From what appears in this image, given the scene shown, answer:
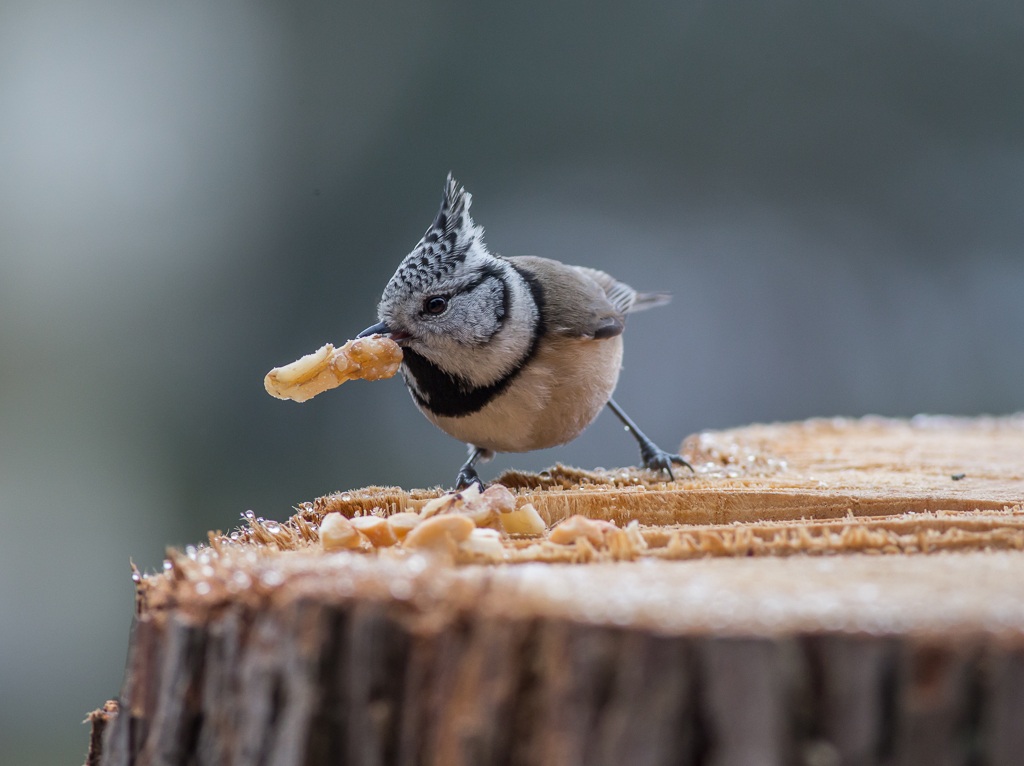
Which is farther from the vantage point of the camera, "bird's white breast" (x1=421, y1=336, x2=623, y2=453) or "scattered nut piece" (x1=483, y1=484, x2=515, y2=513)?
"bird's white breast" (x1=421, y1=336, x2=623, y2=453)

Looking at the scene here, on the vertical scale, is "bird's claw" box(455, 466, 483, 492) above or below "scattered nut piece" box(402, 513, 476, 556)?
above

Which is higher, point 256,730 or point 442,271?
point 442,271

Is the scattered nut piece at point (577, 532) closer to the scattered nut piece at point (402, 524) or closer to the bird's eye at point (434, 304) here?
the scattered nut piece at point (402, 524)

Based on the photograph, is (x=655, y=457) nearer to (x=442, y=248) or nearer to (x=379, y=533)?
(x=442, y=248)

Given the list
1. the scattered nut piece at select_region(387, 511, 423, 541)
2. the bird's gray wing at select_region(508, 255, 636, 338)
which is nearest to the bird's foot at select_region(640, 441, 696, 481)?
the bird's gray wing at select_region(508, 255, 636, 338)

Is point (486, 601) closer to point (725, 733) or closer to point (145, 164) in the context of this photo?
point (725, 733)

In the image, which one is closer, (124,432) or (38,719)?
(38,719)

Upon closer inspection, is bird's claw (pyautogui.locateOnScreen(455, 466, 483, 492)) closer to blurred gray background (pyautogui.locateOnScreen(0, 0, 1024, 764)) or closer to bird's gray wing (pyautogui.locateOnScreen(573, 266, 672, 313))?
bird's gray wing (pyautogui.locateOnScreen(573, 266, 672, 313))

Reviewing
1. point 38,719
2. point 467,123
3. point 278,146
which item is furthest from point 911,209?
point 38,719
